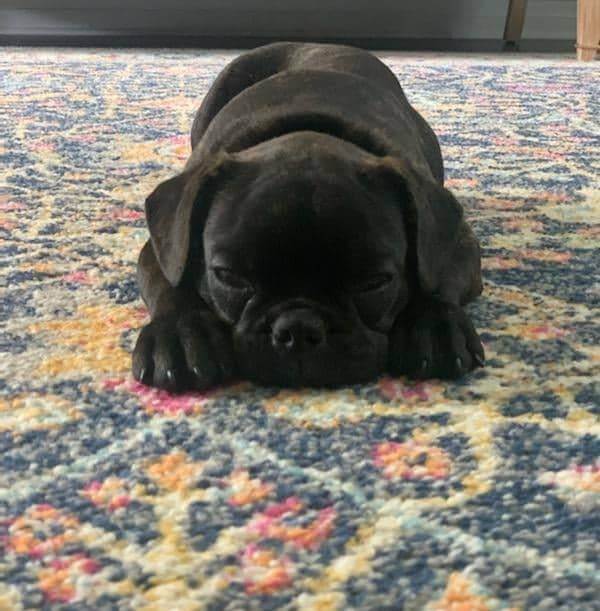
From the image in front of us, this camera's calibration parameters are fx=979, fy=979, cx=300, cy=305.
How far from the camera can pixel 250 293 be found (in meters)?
1.71

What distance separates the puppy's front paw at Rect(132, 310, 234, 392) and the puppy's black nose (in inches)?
4.4

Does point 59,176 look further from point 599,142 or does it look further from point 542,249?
point 599,142

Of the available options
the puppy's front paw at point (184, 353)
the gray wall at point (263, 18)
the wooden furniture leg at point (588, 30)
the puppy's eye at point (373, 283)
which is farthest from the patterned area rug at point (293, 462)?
the gray wall at point (263, 18)

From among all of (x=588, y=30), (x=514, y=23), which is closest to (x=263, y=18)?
(x=514, y=23)

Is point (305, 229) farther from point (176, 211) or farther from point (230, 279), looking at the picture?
point (176, 211)

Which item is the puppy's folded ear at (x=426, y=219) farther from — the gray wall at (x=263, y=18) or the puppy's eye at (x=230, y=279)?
the gray wall at (x=263, y=18)

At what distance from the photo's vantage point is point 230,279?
172 cm

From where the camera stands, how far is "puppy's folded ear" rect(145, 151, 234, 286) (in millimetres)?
1770

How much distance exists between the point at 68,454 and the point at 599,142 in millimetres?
2888

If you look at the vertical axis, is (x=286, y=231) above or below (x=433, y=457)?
above

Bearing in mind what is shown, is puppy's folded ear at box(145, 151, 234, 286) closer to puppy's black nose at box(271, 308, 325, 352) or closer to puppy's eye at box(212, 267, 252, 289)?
puppy's eye at box(212, 267, 252, 289)

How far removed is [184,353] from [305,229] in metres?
0.30

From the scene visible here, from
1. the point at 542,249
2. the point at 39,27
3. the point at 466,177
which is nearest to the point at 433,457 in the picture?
the point at 542,249

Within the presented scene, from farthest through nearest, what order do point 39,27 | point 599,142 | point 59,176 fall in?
point 39,27, point 599,142, point 59,176
